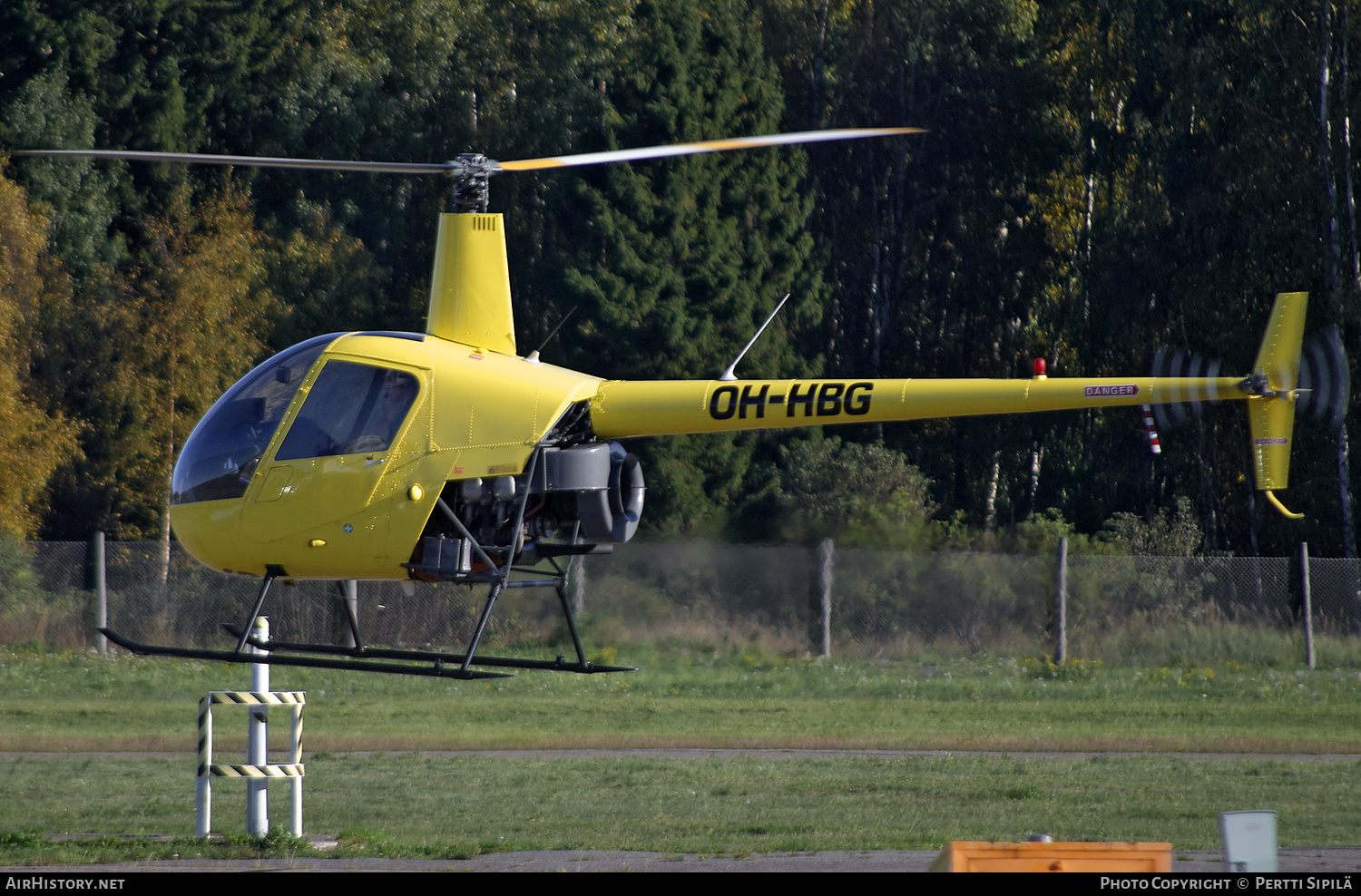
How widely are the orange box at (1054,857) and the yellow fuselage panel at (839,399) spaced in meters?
4.45

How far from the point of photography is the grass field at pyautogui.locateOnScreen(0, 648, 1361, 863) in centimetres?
1270

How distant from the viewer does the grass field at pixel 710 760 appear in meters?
12.7

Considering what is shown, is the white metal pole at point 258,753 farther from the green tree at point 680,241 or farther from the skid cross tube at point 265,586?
the green tree at point 680,241

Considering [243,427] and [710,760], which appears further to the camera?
[710,760]

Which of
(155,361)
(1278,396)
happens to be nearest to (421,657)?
(1278,396)

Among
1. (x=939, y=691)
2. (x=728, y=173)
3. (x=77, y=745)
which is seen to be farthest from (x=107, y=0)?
(x=939, y=691)

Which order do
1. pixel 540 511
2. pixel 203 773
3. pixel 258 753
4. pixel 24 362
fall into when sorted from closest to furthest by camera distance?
pixel 540 511, pixel 258 753, pixel 203 773, pixel 24 362

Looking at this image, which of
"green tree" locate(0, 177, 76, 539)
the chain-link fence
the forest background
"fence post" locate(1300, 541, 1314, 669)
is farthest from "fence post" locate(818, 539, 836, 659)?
"green tree" locate(0, 177, 76, 539)

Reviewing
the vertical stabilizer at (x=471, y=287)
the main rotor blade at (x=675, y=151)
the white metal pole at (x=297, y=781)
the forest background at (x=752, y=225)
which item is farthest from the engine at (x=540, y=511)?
the forest background at (x=752, y=225)

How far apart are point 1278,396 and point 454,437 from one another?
600cm

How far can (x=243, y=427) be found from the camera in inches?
428

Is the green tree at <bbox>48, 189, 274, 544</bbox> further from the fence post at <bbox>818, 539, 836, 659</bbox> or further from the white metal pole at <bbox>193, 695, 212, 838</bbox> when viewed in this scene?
the white metal pole at <bbox>193, 695, 212, 838</bbox>

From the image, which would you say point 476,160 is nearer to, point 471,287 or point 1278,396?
point 471,287
